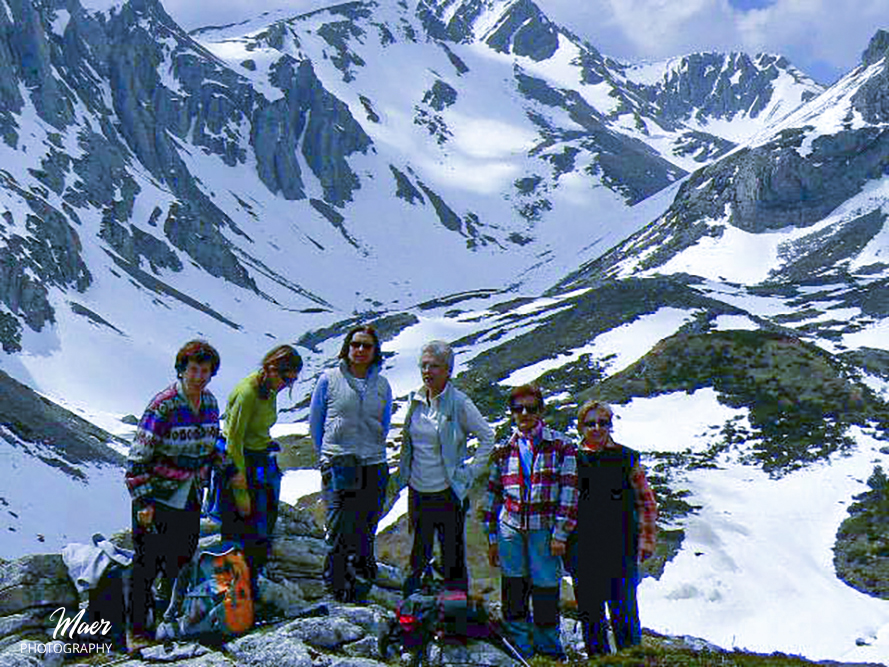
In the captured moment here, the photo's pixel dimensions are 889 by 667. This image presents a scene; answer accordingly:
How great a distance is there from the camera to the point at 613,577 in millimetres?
9734

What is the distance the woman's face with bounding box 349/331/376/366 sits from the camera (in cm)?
984

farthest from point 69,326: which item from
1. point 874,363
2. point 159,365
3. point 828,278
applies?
point 828,278

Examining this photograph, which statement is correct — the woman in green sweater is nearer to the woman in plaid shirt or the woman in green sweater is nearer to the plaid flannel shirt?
the woman in plaid shirt

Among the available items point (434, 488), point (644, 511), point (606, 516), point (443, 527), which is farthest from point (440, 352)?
point (644, 511)

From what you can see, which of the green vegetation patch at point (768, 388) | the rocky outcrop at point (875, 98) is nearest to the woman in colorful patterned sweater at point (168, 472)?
the green vegetation patch at point (768, 388)

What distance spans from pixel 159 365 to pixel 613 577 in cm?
9317

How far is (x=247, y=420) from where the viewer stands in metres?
9.84

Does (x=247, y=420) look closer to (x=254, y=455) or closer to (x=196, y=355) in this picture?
(x=254, y=455)

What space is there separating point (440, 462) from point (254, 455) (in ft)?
7.24

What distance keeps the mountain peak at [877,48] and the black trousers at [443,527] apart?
185547 mm

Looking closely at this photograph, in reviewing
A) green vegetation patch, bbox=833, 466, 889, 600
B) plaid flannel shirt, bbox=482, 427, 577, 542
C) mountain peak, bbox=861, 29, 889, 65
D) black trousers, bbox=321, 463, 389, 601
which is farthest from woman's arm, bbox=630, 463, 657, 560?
mountain peak, bbox=861, 29, 889, 65

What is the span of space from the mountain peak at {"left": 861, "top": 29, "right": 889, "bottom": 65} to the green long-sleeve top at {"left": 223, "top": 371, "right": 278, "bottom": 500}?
611ft

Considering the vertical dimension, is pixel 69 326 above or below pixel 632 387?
above

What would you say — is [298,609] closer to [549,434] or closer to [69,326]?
[549,434]
